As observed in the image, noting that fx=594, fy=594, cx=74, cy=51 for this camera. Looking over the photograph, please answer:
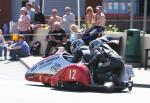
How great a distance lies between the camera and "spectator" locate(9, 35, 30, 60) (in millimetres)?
22875

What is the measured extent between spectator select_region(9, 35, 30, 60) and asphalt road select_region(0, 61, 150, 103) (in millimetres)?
5753

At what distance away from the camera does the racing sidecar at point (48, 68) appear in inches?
588

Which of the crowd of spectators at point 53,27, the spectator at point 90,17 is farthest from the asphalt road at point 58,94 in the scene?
the spectator at point 90,17

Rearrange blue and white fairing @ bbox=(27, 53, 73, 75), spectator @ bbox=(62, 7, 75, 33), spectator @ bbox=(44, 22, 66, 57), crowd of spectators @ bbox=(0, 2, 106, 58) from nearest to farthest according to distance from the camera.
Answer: blue and white fairing @ bbox=(27, 53, 73, 75) → crowd of spectators @ bbox=(0, 2, 106, 58) → spectator @ bbox=(44, 22, 66, 57) → spectator @ bbox=(62, 7, 75, 33)

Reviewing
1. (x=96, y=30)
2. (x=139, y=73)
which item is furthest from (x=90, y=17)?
(x=139, y=73)

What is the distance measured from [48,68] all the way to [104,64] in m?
1.54

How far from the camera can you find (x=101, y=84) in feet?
47.5

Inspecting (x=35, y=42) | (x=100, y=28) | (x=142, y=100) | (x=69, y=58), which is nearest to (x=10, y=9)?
(x=35, y=42)

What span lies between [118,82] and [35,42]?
10476 millimetres

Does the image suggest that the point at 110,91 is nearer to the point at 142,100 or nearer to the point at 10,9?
the point at 142,100

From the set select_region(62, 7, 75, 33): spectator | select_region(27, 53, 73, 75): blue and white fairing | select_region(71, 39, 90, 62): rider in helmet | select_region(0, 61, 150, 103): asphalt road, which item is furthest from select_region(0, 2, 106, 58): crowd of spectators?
select_region(71, 39, 90, 62): rider in helmet

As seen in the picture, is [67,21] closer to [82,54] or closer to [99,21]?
[99,21]

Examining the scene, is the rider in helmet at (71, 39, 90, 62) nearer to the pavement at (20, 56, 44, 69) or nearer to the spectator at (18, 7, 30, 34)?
the pavement at (20, 56, 44, 69)

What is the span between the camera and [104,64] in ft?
47.1
